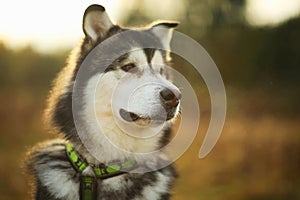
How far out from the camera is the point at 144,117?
3.68 metres

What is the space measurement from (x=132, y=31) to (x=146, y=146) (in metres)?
0.83

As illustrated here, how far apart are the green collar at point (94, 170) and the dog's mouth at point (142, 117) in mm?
A: 305

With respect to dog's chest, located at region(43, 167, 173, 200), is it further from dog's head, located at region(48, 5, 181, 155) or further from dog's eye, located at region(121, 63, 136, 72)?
dog's eye, located at region(121, 63, 136, 72)

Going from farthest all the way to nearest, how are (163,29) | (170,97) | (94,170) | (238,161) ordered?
(238,161) < (163,29) < (94,170) < (170,97)

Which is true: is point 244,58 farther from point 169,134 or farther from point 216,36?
point 169,134

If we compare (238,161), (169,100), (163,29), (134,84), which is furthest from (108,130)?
(238,161)

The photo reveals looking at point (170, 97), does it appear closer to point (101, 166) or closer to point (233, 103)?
point (101, 166)

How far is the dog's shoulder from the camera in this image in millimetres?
3637

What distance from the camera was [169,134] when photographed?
12.8 feet

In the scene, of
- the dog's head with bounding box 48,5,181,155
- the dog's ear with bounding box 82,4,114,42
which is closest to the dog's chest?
the dog's head with bounding box 48,5,181,155

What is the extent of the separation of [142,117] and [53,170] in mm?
698

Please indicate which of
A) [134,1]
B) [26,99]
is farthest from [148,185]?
[134,1]

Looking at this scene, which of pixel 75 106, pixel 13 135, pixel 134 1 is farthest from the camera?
pixel 134 1

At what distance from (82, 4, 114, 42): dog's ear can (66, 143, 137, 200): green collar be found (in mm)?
785
